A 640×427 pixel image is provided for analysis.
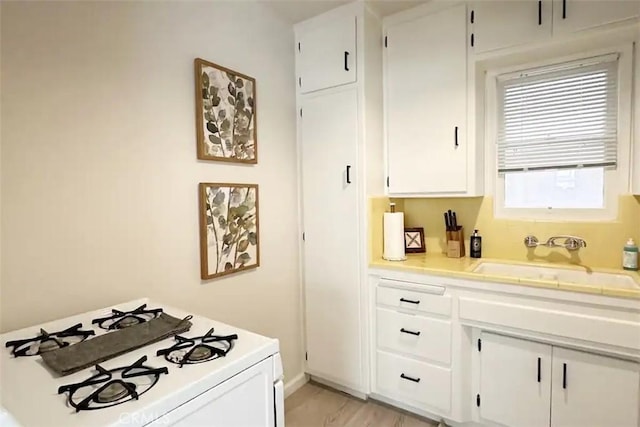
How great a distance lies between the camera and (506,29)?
6.47 feet

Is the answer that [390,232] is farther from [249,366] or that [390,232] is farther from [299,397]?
[249,366]

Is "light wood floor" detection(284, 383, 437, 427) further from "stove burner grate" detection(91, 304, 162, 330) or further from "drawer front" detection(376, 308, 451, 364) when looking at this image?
"stove burner grate" detection(91, 304, 162, 330)

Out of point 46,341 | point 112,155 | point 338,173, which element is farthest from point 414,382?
point 112,155

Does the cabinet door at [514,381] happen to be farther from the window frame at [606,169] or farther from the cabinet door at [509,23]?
the cabinet door at [509,23]

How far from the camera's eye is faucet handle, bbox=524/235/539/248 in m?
2.14

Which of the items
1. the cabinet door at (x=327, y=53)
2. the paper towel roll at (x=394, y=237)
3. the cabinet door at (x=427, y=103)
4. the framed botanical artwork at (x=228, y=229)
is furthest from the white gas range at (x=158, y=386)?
the cabinet door at (x=327, y=53)

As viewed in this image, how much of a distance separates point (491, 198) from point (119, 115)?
218 centimetres

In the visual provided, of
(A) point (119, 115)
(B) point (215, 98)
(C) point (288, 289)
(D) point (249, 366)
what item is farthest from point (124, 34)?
(C) point (288, 289)

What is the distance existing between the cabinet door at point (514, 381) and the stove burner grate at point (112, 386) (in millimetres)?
1681

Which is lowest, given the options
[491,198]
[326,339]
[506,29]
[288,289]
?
[326,339]

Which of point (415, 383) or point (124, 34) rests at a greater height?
point (124, 34)

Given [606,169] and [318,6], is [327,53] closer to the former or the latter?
[318,6]

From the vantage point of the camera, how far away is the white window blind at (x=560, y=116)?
1.98 metres

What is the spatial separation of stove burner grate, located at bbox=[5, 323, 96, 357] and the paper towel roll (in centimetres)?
161
